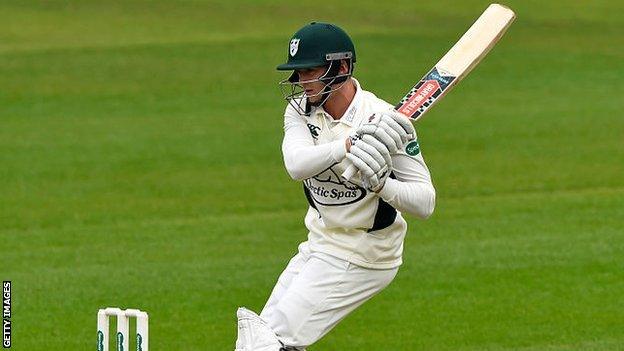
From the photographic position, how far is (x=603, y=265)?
39.2 feet

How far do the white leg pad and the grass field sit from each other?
314 centimetres

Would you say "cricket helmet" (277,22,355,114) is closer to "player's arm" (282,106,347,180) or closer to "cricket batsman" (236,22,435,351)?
"cricket batsman" (236,22,435,351)

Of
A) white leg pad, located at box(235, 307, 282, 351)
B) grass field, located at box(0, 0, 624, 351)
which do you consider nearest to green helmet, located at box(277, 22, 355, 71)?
white leg pad, located at box(235, 307, 282, 351)

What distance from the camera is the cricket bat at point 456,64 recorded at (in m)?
6.56

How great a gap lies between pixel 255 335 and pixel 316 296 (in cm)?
34

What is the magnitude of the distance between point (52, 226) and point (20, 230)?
35 cm

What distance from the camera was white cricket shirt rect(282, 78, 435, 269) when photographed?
650cm

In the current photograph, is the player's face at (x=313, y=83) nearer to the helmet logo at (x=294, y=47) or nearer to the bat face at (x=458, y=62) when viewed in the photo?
the helmet logo at (x=294, y=47)

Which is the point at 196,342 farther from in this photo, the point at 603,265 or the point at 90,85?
the point at 90,85

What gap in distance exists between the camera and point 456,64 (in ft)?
22.2

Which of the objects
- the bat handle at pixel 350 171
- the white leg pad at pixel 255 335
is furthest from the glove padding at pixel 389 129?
the white leg pad at pixel 255 335

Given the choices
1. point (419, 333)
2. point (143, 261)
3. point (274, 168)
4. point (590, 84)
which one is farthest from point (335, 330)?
Answer: point (590, 84)

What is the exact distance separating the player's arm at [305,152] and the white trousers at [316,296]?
0.48 m

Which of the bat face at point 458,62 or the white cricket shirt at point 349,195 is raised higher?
the bat face at point 458,62
